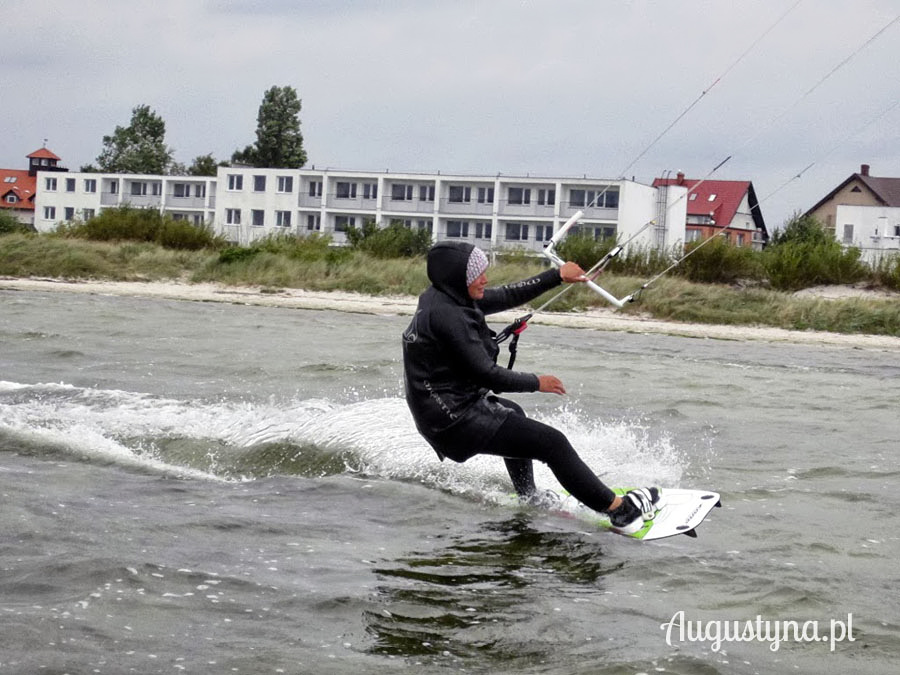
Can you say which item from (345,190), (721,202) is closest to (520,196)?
(345,190)

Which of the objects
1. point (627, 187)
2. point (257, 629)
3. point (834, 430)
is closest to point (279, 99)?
point (627, 187)

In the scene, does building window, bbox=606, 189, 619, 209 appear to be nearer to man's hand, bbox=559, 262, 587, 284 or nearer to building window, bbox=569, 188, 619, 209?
building window, bbox=569, 188, 619, 209

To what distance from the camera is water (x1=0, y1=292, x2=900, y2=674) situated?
18.0 ft

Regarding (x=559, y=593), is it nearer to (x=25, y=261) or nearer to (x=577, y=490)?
(x=577, y=490)

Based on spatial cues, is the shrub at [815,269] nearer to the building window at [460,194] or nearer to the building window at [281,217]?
the building window at [460,194]

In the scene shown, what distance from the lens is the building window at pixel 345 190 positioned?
83625 mm

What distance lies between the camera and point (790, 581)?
676cm

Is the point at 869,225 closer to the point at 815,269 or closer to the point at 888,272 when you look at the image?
the point at 888,272

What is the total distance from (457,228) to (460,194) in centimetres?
239

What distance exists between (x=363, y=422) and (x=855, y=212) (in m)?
76.5

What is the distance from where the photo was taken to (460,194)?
8050 centimetres

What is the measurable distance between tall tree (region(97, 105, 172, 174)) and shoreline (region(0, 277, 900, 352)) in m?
75.1

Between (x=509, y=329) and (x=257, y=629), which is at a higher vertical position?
(x=509, y=329)

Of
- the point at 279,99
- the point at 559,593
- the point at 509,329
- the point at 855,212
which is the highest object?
the point at 279,99
